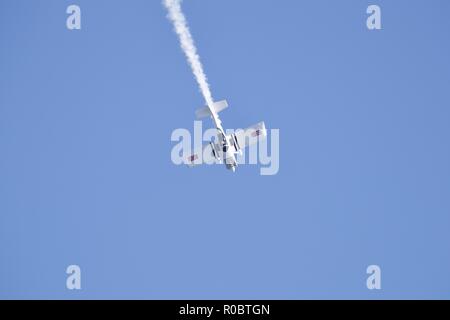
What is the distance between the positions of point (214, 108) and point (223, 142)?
2.23 meters

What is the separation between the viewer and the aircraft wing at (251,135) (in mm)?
50344

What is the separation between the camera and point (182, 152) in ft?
173

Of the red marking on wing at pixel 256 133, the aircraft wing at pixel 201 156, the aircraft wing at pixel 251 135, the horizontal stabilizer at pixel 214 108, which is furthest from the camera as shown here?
the aircraft wing at pixel 201 156

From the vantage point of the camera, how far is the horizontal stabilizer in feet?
152

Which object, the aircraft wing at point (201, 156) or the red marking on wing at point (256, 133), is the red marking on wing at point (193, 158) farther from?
the red marking on wing at point (256, 133)

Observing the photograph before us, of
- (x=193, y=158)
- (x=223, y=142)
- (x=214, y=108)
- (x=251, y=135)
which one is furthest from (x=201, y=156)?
(x=214, y=108)

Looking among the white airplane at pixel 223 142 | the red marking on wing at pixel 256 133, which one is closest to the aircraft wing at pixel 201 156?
the white airplane at pixel 223 142

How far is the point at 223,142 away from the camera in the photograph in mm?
47281

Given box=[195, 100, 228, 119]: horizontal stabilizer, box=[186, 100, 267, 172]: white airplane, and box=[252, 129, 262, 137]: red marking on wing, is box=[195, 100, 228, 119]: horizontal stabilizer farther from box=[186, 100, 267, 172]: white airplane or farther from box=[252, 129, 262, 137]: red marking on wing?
box=[252, 129, 262, 137]: red marking on wing
